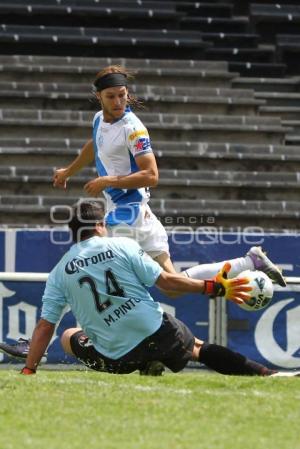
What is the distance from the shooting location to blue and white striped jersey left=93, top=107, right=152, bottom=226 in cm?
668

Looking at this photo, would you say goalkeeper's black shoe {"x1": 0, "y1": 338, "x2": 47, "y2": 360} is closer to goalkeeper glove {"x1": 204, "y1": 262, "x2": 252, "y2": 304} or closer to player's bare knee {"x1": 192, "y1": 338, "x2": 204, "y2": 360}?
player's bare knee {"x1": 192, "y1": 338, "x2": 204, "y2": 360}

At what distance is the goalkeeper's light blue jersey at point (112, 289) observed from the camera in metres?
5.86

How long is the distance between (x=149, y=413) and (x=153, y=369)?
60.3 inches

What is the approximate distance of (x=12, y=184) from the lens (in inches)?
499

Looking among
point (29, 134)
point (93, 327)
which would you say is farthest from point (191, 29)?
point (93, 327)

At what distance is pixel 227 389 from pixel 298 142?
362 inches

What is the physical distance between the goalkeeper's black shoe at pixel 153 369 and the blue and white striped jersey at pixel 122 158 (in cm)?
105

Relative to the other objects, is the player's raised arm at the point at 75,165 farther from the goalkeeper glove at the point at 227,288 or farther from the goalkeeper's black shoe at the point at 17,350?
the goalkeeper glove at the point at 227,288

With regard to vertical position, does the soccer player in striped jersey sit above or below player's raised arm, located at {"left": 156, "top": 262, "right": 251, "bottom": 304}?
above

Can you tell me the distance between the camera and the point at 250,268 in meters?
6.83

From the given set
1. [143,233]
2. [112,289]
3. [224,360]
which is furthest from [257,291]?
[143,233]

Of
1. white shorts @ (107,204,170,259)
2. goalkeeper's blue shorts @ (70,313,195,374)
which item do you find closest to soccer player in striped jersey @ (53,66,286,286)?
white shorts @ (107,204,170,259)

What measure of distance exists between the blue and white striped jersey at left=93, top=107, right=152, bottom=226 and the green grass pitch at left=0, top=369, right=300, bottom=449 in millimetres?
1267

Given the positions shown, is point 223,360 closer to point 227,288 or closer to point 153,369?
point 153,369
